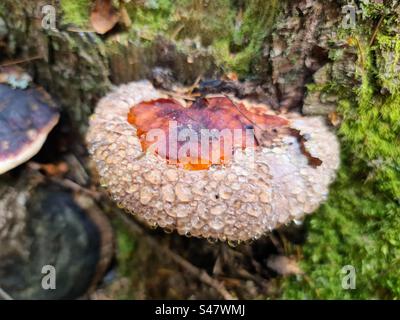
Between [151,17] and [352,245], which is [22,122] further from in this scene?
[352,245]

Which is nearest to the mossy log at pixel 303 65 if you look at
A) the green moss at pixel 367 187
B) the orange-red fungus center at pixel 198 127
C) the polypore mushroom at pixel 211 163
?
the green moss at pixel 367 187

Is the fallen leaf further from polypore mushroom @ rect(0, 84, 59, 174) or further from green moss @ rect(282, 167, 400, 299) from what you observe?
green moss @ rect(282, 167, 400, 299)

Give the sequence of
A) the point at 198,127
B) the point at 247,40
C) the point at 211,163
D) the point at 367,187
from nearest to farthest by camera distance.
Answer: the point at 211,163 < the point at 198,127 < the point at 367,187 < the point at 247,40

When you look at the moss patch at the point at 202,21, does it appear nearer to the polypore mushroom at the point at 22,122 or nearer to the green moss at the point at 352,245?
the polypore mushroom at the point at 22,122

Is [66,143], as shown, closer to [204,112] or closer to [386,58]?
Answer: [204,112]

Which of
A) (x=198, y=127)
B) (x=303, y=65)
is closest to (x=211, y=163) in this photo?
(x=198, y=127)

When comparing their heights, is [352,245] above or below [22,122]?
below

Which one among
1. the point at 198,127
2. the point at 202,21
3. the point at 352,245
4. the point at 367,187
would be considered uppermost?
the point at 202,21
